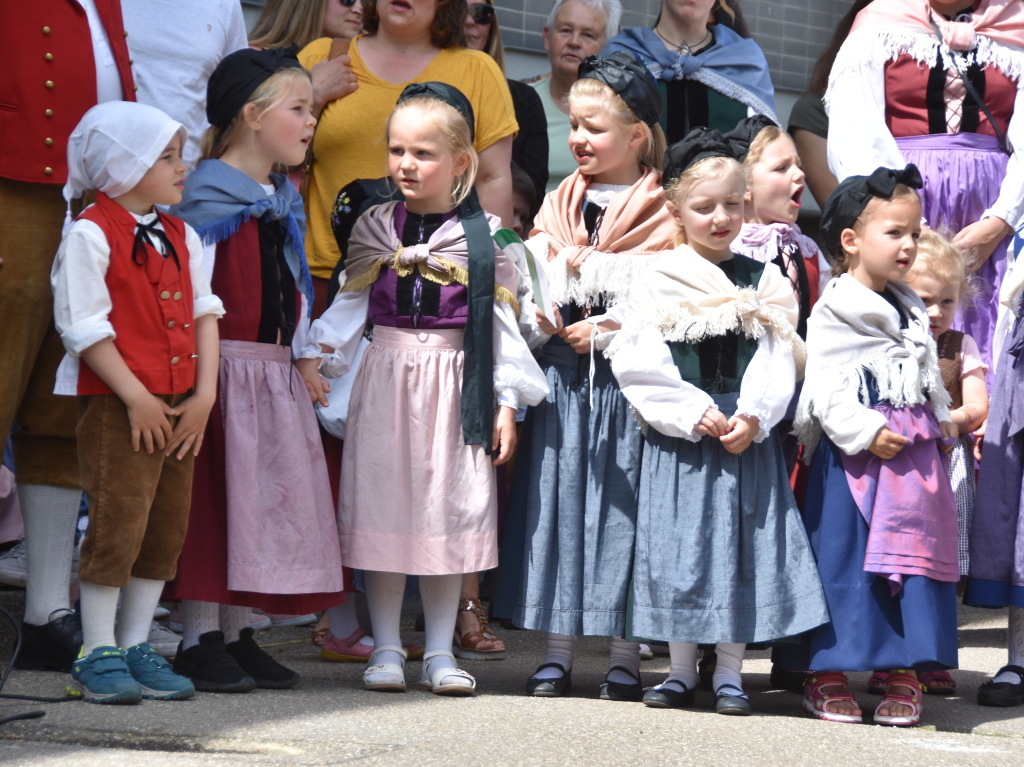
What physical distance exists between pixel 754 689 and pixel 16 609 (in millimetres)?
2324

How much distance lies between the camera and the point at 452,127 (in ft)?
12.3

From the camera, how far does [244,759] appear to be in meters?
2.75

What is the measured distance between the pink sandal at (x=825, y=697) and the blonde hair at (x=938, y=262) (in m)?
1.18

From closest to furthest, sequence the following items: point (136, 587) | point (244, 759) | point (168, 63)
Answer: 1. point (244, 759)
2. point (136, 587)
3. point (168, 63)

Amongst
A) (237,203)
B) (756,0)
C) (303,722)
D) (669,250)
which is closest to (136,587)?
→ (303,722)

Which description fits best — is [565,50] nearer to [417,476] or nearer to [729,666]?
[417,476]

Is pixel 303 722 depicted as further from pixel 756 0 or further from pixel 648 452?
pixel 756 0

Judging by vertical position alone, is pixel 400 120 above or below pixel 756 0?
below

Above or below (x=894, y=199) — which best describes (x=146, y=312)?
below

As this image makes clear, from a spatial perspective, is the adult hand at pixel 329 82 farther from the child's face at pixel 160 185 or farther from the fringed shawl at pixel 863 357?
the fringed shawl at pixel 863 357

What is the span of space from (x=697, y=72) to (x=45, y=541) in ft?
9.12

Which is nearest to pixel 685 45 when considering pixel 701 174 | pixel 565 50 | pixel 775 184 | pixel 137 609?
pixel 565 50

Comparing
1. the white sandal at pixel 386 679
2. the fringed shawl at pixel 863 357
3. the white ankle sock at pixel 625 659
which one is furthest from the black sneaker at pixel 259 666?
the fringed shawl at pixel 863 357

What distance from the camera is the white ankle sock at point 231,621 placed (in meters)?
3.66
